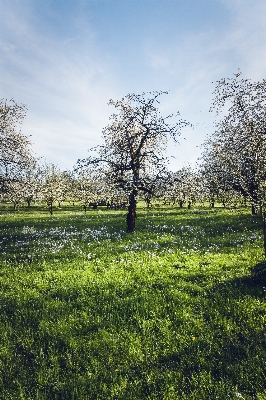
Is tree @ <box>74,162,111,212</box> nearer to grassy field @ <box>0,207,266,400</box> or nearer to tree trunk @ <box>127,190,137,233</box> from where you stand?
tree trunk @ <box>127,190,137,233</box>

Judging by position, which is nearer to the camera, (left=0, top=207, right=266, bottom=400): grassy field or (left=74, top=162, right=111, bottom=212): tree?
(left=0, top=207, right=266, bottom=400): grassy field

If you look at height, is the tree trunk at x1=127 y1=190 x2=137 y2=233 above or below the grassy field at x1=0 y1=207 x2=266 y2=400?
above

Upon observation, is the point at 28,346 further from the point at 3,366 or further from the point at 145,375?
the point at 145,375

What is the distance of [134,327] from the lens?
6473 millimetres

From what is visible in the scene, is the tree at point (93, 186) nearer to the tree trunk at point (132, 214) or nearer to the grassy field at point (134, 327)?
the tree trunk at point (132, 214)

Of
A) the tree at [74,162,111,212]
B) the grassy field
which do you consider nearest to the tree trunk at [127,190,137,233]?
the tree at [74,162,111,212]

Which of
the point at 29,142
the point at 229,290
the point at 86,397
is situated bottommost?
the point at 86,397

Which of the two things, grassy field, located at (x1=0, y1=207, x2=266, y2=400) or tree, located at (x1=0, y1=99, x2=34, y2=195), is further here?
tree, located at (x1=0, y1=99, x2=34, y2=195)

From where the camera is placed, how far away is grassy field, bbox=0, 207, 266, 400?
4742 millimetres

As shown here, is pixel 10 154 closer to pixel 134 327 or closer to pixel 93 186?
pixel 93 186

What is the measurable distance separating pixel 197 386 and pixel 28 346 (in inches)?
149

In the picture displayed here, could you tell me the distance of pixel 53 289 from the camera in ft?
28.3

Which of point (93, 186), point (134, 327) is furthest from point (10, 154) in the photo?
point (134, 327)

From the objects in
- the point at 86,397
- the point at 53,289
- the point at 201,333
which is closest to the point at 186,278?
the point at 201,333
